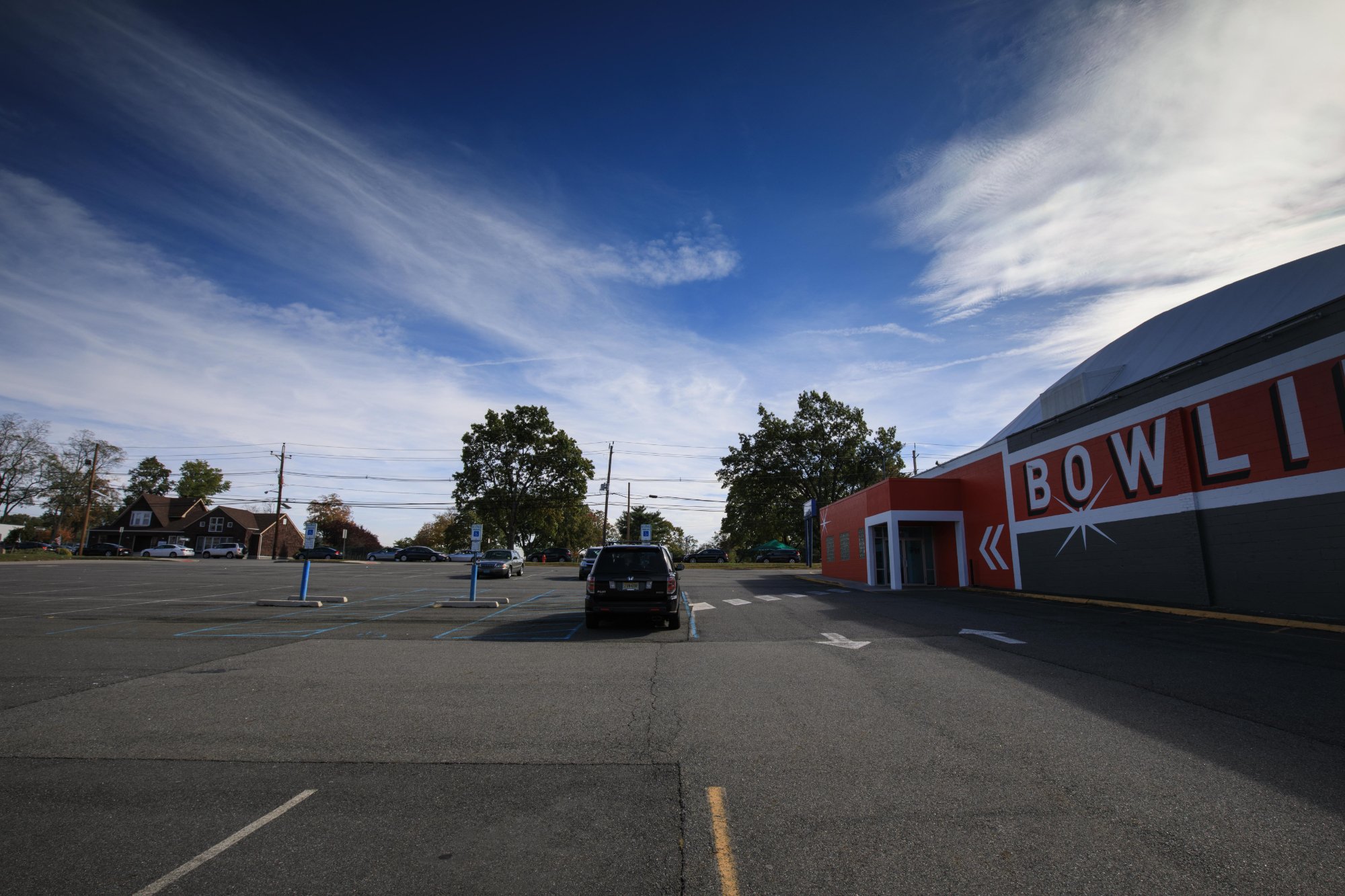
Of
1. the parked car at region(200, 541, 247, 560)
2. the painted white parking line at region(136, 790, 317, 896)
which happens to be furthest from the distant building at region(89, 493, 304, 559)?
the painted white parking line at region(136, 790, 317, 896)

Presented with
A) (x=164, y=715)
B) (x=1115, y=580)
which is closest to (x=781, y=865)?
(x=164, y=715)

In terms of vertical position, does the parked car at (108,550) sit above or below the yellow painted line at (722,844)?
above

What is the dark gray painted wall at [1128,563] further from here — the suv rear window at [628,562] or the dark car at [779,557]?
the dark car at [779,557]

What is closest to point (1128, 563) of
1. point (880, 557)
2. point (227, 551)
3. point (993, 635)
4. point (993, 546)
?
point (993, 546)

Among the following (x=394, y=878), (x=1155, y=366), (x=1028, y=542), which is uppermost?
(x=1155, y=366)

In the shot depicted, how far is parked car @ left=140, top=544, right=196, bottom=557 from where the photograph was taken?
59375 millimetres

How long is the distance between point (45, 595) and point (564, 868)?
77.3 feet

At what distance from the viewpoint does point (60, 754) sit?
5.13 m

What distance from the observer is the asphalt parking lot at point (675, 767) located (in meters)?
3.33

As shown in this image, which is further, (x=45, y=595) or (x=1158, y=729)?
(x=45, y=595)

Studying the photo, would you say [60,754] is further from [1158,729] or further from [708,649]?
[1158,729]

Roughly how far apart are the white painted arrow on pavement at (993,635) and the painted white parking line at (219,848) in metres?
10.5

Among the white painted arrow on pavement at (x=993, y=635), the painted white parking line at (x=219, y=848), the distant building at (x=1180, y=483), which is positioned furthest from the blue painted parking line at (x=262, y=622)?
the distant building at (x=1180, y=483)

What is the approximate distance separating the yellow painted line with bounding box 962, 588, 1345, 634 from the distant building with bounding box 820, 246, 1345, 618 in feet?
1.22
